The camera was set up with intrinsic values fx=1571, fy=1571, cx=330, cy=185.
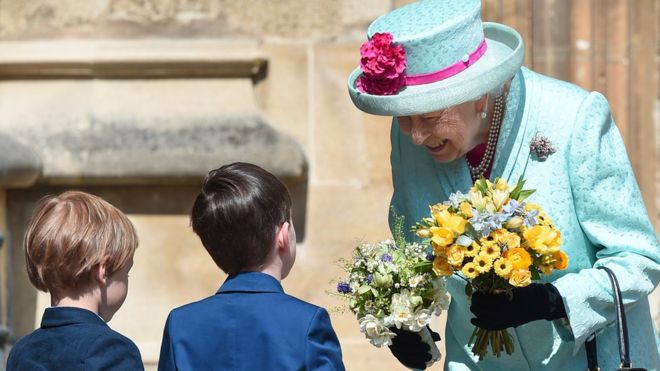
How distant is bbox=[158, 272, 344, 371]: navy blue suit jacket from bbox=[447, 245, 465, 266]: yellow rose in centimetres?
31

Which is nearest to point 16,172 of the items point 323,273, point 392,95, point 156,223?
point 156,223

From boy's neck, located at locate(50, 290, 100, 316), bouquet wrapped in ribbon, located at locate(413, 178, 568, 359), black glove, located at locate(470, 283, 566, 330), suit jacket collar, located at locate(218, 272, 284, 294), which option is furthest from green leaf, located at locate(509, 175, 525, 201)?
boy's neck, located at locate(50, 290, 100, 316)

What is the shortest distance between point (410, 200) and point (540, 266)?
52 centimetres

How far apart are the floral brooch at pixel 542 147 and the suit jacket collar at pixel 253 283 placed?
2.40 ft

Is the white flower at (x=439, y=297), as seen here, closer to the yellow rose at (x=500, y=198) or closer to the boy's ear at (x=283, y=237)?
the yellow rose at (x=500, y=198)

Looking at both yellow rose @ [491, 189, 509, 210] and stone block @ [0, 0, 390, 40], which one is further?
stone block @ [0, 0, 390, 40]

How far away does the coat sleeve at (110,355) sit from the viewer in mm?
3418

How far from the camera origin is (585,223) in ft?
12.3

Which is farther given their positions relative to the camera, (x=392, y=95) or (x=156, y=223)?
(x=156, y=223)

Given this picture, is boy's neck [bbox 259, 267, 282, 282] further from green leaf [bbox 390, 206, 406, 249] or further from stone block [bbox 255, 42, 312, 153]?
stone block [bbox 255, 42, 312, 153]

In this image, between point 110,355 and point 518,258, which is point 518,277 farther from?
point 110,355

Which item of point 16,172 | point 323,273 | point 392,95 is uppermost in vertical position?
point 392,95

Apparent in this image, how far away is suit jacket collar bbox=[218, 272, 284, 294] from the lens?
3.46m

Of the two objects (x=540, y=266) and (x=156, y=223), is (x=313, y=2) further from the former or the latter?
(x=540, y=266)
